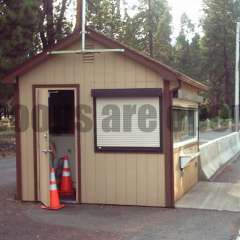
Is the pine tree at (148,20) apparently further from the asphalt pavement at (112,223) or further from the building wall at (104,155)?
the asphalt pavement at (112,223)

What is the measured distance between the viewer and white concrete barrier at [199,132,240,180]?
1543 cm

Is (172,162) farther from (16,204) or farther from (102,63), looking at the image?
(16,204)

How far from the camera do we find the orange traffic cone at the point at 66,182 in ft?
39.3

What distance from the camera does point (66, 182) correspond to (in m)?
12.0

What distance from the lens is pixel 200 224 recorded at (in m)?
9.31

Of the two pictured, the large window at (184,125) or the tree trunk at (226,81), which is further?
the tree trunk at (226,81)

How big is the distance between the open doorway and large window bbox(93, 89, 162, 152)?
142cm

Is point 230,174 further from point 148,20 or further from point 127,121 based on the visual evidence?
point 148,20

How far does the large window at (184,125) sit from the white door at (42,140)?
259cm

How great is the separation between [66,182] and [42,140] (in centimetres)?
127

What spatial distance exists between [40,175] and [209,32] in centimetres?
5940

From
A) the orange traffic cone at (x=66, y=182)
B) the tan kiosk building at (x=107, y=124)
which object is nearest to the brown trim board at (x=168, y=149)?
the tan kiosk building at (x=107, y=124)

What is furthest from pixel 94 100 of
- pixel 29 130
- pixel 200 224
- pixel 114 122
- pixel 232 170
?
pixel 232 170

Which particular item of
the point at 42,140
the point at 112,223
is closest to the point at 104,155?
the point at 42,140
